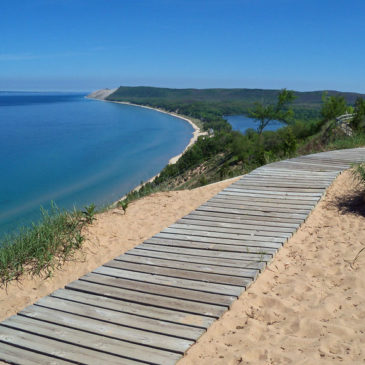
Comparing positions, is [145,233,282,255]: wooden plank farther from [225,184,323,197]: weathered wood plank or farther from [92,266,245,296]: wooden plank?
[225,184,323,197]: weathered wood plank

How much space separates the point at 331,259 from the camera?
462 cm

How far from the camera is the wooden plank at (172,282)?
3.87 meters

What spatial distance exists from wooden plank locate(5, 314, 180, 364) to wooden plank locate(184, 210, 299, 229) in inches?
114

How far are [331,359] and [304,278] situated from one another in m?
1.40

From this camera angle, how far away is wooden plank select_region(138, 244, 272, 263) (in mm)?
4563

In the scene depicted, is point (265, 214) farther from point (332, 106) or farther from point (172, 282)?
point (332, 106)

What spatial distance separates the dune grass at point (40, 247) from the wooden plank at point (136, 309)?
1.23 meters

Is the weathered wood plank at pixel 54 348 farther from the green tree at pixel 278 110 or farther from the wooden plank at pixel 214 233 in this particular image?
the green tree at pixel 278 110

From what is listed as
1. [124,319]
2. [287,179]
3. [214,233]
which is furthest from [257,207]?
[124,319]

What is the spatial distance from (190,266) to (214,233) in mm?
1046


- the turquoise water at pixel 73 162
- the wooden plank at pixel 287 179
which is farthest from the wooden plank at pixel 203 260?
the turquoise water at pixel 73 162

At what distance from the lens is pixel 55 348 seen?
10.1 ft

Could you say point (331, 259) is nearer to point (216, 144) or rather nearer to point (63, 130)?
point (216, 144)

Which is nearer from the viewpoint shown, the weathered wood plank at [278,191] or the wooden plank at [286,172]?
the weathered wood plank at [278,191]
